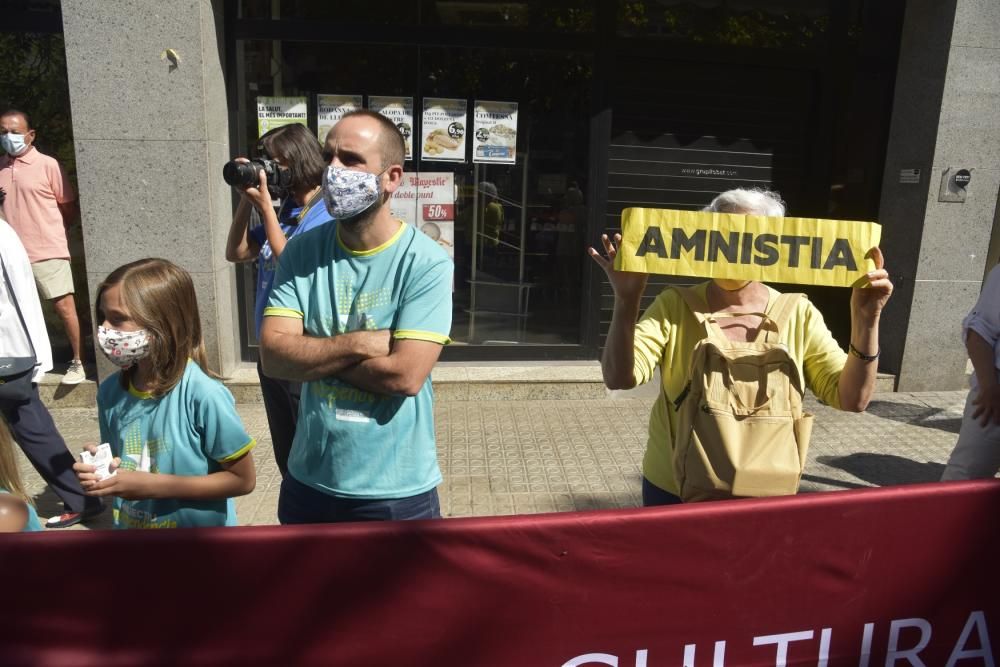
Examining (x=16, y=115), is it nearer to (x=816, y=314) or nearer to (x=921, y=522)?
(x=816, y=314)

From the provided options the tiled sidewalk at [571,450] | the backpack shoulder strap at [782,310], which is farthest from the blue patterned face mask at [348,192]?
the tiled sidewalk at [571,450]

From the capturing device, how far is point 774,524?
76.0 inches

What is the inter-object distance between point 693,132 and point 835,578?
18.3ft

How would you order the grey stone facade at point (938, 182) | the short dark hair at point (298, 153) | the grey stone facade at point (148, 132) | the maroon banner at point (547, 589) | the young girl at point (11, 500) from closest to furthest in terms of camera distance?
the maroon banner at point (547, 589), the young girl at point (11, 500), the short dark hair at point (298, 153), the grey stone facade at point (148, 132), the grey stone facade at point (938, 182)

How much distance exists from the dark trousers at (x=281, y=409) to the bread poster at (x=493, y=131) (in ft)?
12.5

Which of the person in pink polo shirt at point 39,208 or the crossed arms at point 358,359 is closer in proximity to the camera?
the crossed arms at point 358,359

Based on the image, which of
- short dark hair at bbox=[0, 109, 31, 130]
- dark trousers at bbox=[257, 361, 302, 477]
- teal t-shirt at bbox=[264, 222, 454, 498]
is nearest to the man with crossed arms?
teal t-shirt at bbox=[264, 222, 454, 498]

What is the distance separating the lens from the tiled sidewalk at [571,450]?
15.2 feet

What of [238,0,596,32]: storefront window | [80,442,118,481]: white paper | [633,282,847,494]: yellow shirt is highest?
[238,0,596,32]: storefront window

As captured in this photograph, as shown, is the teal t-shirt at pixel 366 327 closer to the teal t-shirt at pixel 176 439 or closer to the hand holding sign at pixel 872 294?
the teal t-shirt at pixel 176 439

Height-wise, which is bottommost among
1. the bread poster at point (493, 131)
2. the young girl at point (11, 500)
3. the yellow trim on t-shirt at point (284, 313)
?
Result: the young girl at point (11, 500)

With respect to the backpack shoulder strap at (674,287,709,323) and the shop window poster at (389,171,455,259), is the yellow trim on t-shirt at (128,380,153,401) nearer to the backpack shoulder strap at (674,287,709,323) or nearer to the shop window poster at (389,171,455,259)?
the backpack shoulder strap at (674,287,709,323)

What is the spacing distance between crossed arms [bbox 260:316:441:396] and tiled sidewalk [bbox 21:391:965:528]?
230 cm

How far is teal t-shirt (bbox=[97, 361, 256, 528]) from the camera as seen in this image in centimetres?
233
